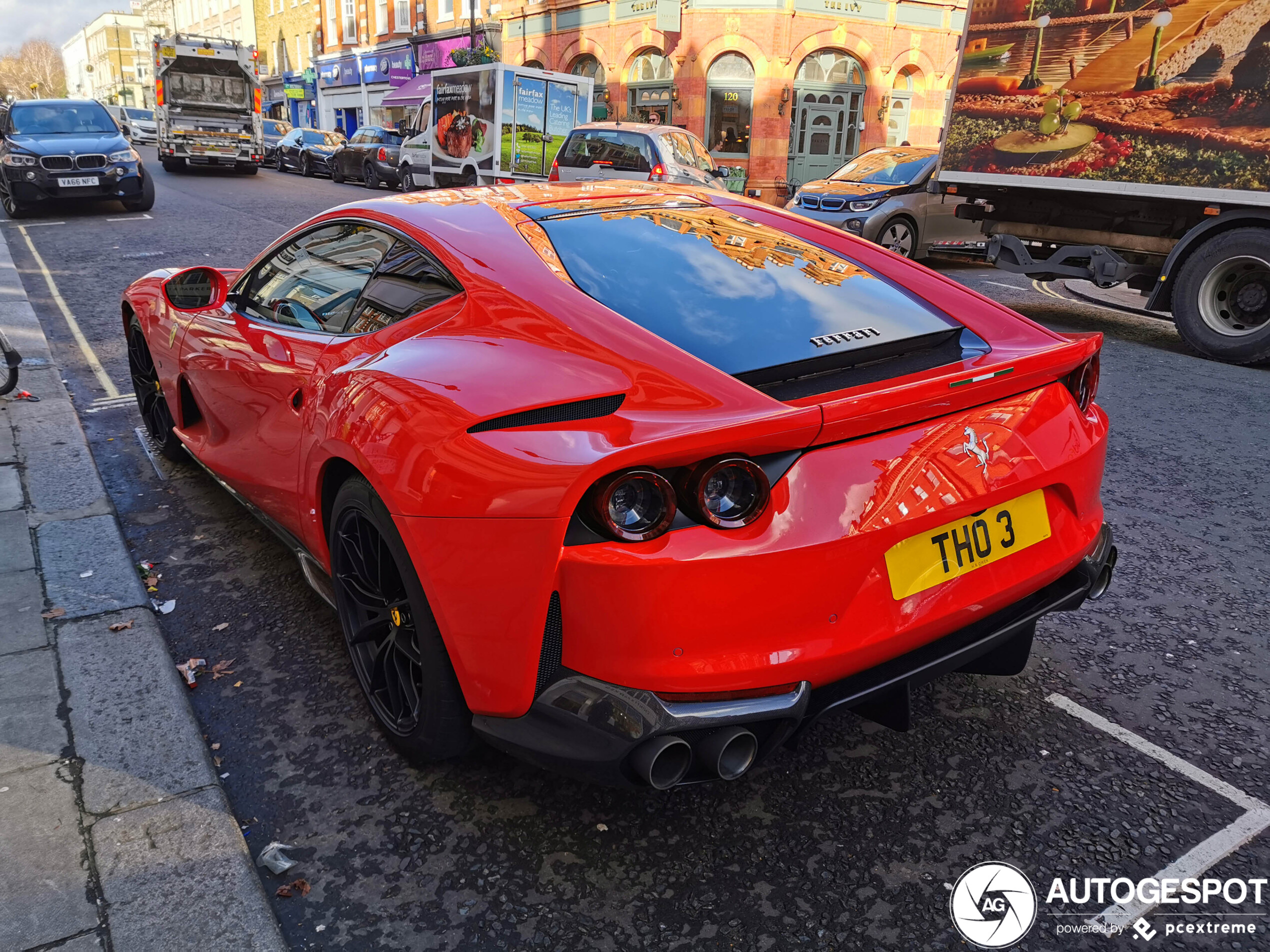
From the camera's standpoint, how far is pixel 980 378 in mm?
2301

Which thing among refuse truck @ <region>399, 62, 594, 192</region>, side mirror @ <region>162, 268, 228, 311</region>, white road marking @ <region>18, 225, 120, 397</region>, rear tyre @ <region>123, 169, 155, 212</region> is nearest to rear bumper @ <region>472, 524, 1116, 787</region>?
side mirror @ <region>162, 268, 228, 311</region>

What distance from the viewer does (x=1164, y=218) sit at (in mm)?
8398

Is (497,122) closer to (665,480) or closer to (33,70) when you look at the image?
(665,480)

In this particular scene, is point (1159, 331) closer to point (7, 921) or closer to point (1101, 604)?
point (1101, 604)

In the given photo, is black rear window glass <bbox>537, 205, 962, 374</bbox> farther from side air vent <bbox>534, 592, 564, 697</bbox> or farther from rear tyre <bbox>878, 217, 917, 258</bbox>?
rear tyre <bbox>878, 217, 917, 258</bbox>

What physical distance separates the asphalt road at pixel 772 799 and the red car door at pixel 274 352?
1.59 ft

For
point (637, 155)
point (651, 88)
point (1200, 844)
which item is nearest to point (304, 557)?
point (1200, 844)

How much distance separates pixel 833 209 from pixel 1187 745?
1080 centimetres

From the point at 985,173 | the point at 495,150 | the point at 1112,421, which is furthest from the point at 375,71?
the point at 1112,421

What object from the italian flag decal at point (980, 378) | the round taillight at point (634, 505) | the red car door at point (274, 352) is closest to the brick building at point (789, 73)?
the red car door at point (274, 352)

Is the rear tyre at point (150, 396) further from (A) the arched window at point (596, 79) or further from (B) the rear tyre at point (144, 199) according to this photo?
(A) the arched window at point (596, 79)

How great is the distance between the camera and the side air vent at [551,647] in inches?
79.8

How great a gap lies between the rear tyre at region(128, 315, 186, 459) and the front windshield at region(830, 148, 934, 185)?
9984 millimetres

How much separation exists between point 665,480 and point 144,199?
17.1 metres
